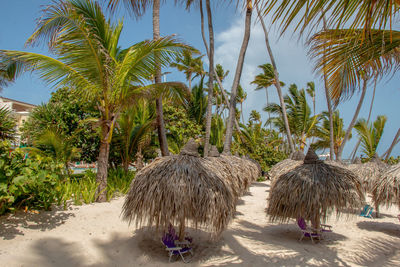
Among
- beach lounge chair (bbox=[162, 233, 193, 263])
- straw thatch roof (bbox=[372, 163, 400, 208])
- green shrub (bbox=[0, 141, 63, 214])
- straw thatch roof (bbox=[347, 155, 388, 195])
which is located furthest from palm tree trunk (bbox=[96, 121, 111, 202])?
straw thatch roof (bbox=[347, 155, 388, 195])

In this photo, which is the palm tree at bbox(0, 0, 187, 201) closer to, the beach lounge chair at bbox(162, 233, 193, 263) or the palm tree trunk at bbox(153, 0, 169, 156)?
the palm tree trunk at bbox(153, 0, 169, 156)

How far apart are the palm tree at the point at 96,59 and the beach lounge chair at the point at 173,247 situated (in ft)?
9.67

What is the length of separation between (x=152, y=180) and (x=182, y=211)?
726 millimetres

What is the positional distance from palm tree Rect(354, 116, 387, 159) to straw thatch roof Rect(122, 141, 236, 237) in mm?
20017

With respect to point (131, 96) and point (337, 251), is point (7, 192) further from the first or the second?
point (337, 251)

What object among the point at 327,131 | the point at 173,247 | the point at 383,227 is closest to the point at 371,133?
the point at 327,131

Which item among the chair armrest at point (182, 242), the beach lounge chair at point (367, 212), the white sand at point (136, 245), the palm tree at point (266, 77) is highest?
the palm tree at point (266, 77)

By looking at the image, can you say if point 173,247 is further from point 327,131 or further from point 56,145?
point 327,131

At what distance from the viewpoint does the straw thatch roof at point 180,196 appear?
13.5 feet

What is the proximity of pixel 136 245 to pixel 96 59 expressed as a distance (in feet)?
14.6

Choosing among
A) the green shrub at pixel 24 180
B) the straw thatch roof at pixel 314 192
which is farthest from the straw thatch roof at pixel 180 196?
the green shrub at pixel 24 180

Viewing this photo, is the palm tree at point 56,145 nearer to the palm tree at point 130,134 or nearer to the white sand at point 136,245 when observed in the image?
the palm tree at point 130,134

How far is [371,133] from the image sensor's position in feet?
67.3

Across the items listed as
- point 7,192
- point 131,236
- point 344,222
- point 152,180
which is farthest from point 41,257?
point 344,222
